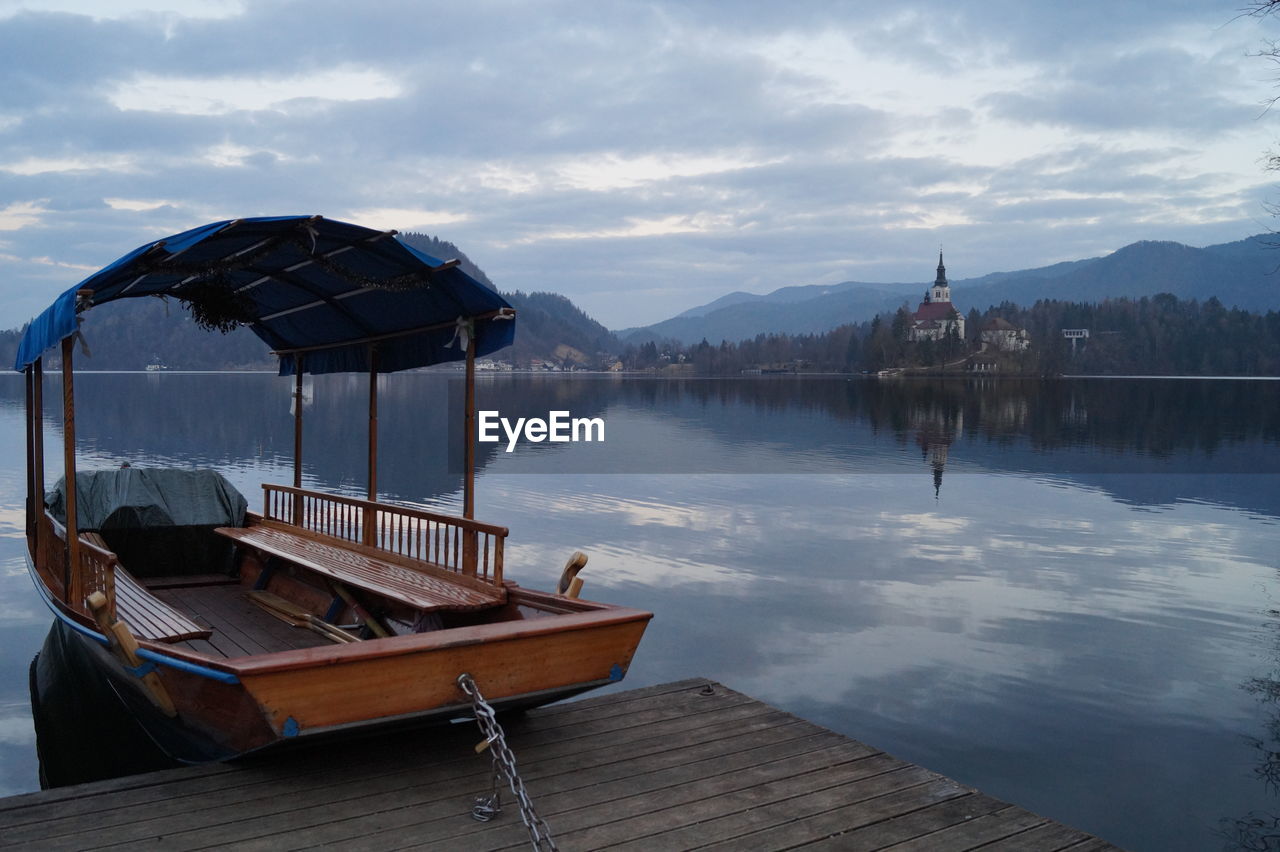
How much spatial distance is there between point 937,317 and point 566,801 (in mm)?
175927

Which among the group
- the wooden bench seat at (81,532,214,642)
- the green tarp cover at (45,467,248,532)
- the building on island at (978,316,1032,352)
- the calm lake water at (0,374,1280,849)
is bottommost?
the calm lake water at (0,374,1280,849)

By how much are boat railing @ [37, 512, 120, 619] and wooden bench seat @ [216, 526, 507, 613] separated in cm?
151

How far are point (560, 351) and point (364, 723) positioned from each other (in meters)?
173

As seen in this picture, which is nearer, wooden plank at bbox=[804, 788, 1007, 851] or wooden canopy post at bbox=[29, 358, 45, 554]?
wooden plank at bbox=[804, 788, 1007, 851]

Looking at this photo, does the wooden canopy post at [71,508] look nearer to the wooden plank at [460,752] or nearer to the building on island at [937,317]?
the wooden plank at [460,752]

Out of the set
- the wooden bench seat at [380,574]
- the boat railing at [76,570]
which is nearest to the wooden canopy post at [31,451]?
the boat railing at [76,570]

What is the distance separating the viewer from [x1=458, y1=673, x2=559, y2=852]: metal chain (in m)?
4.11

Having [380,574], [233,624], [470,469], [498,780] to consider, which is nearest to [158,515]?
[233,624]

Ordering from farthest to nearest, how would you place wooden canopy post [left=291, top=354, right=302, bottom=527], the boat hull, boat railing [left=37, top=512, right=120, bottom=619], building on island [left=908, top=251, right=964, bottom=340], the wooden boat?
building on island [left=908, top=251, right=964, bottom=340] → wooden canopy post [left=291, top=354, right=302, bottom=527] → boat railing [left=37, top=512, right=120, bottom=619] → the wooden boat → the boat hull

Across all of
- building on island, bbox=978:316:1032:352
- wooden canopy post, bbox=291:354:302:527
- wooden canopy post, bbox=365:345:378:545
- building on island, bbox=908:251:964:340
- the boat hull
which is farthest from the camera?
building on island, bbox=908:251:964:340

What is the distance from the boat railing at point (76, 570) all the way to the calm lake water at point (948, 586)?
4.66 feet

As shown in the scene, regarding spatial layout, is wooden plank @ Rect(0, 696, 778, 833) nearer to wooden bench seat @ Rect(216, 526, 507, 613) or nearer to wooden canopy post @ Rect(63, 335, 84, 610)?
wooden bench seat @ Rect(216, 526, 507, 613)

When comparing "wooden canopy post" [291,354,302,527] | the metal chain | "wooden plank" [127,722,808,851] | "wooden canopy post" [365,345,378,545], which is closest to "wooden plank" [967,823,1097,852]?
"wooden plank" [127,722,808,851]

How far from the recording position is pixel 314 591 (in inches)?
338
